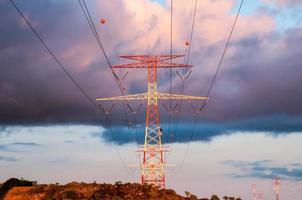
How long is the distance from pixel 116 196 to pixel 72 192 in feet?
12.9

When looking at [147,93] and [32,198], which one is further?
[147,93]

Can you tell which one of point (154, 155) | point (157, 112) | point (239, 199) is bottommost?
point (239, 199)

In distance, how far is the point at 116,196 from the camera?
4028cm

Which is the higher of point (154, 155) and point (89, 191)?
point (154, 155)

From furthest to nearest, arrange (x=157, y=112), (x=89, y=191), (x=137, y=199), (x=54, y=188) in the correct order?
(x=157, y=112)
(x=54, y=188)
(x=89, y=191)
(x=137, y=199)

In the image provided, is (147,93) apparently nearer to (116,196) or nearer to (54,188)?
(54,188)

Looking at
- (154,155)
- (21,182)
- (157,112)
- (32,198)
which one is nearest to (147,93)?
(157,112)

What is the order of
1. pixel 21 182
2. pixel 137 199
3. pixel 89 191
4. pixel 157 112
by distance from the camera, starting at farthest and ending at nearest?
pixel 157 112, pixel 21 182, pixel 89 191, pixel 137 199

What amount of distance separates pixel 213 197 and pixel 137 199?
19.0 feet

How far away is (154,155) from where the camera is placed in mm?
84625

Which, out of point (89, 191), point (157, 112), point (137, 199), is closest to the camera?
point (137, 199)

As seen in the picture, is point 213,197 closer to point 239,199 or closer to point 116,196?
point 239,199

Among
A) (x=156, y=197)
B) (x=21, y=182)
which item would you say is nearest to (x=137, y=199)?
(x=156, y=197)

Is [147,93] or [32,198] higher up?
[147,93]
